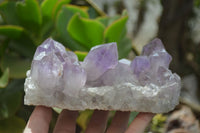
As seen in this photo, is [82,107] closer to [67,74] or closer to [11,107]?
[67,74]

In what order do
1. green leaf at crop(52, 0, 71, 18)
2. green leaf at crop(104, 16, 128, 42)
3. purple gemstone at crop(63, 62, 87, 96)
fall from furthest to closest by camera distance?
green leaf at crop(52, 0, 71, 18) < green leaf at crop(104, 16, 128, 42) < purple gemstone at crop(63, 62, 87, 96)

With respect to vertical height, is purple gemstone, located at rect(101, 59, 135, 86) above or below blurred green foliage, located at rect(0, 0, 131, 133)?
above

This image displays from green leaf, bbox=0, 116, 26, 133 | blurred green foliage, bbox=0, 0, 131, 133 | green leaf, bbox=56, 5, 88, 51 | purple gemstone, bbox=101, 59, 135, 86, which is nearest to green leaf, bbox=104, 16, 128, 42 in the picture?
blurred green foliage, bbox=0, 0, 131, 133

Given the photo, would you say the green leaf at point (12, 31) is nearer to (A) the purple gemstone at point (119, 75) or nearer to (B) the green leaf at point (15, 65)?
(B) the green leaf at point (15, 65)

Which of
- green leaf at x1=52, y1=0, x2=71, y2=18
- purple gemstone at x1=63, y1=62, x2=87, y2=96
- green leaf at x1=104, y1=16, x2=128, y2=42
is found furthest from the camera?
green leaf at x1=52, y1=0, x2=71, y2=18

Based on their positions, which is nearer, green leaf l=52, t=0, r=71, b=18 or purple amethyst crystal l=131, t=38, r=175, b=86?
purple amethyst crystal l=131, t=38, r=175, b=86

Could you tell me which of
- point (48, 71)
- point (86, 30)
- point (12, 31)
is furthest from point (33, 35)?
point (48, 71)

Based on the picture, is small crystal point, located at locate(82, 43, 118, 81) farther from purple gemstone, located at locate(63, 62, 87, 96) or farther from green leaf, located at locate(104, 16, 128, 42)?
green leaf, located at locate(104, 16, 128, 42)

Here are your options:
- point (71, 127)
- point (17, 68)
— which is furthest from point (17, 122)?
point (71, 127)

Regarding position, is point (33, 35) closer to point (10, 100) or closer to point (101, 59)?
point (10, 100)
